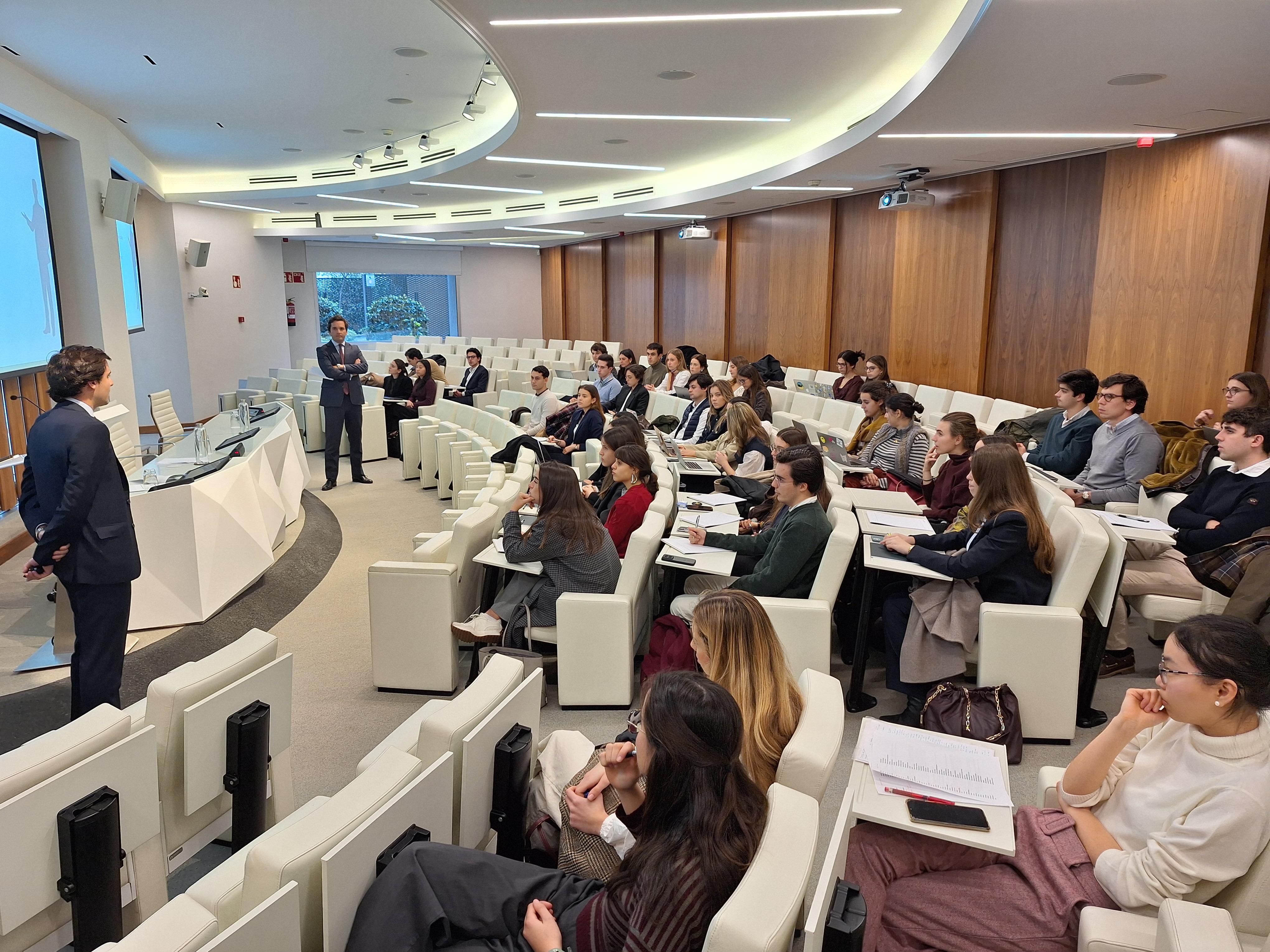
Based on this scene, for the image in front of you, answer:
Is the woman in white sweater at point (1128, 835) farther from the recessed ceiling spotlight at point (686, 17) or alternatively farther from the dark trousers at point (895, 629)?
the recessed ceiling spotlight at point (686, 17)

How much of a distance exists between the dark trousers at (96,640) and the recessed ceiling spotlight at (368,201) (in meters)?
11.5

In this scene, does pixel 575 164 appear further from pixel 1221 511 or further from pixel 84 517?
pixel 1221 511

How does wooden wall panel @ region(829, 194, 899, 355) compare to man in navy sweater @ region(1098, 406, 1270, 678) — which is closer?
man in navy sweater @ region(1098, 406, 1270, 678)

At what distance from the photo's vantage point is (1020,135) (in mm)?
7480

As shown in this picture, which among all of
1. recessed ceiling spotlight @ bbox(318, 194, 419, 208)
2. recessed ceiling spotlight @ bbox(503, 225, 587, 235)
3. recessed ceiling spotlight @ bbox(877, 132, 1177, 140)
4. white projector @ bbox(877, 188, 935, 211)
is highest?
recessed ceiling spotlight @ bbox(318, 194, 419, 208)

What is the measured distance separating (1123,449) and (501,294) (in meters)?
18.8

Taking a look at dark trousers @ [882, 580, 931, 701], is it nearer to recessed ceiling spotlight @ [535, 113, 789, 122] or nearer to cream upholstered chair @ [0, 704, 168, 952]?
cream upholstered chair @ [0, 704, 168, 952]

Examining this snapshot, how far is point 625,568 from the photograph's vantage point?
422cm

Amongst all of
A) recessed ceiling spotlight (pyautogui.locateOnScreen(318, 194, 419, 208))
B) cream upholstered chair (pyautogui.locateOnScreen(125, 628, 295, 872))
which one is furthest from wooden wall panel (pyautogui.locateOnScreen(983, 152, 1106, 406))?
recessed ceiling spotlight (pyautogui.locateOnScreen(318, 194, 419, 208))

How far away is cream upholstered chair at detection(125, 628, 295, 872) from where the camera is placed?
2.55 metres

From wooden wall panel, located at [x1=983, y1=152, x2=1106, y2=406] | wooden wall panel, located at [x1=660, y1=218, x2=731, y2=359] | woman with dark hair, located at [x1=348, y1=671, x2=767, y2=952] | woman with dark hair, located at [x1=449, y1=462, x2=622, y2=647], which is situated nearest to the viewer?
woman with dark hair, located at [x1=348, y1=671, x2=767, y2=952]

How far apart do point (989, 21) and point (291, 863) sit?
4826 millimetres

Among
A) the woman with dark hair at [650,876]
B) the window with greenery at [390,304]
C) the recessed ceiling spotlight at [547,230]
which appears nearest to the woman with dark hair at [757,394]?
the woman with dark hair at [650,876]

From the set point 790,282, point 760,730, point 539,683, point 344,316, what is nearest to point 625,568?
point 539,683
